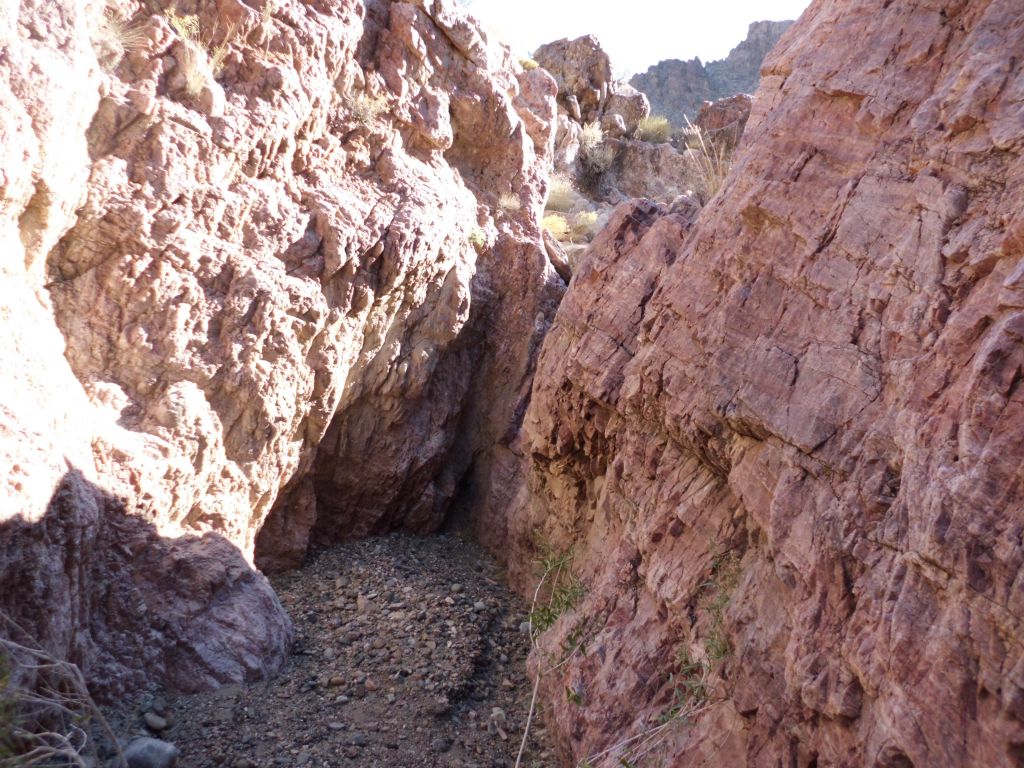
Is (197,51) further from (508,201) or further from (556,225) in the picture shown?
(556,225)

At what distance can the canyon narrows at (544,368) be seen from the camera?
123 inches

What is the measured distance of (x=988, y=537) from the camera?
8.51 ft

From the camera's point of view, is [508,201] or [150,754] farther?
[508,201]

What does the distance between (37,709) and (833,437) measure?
13.0 ft

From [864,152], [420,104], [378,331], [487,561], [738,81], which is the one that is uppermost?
[738,81]

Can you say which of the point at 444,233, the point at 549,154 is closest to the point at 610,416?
the point at 444,233

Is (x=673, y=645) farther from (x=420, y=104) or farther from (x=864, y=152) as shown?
(x=420, y=104)

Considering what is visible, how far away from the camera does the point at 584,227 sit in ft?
44.1

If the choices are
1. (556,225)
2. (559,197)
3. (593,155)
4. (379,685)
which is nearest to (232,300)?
(379,685)

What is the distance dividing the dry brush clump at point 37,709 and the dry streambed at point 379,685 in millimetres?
892

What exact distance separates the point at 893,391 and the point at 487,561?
5.71 meters

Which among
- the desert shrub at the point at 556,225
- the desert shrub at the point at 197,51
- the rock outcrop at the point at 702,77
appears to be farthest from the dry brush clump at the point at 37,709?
the rock outcrop at the point at 702,77

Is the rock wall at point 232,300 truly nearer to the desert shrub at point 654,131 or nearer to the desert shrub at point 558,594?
the desert shrub at point 558,594

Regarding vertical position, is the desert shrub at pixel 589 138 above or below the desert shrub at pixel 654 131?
below
